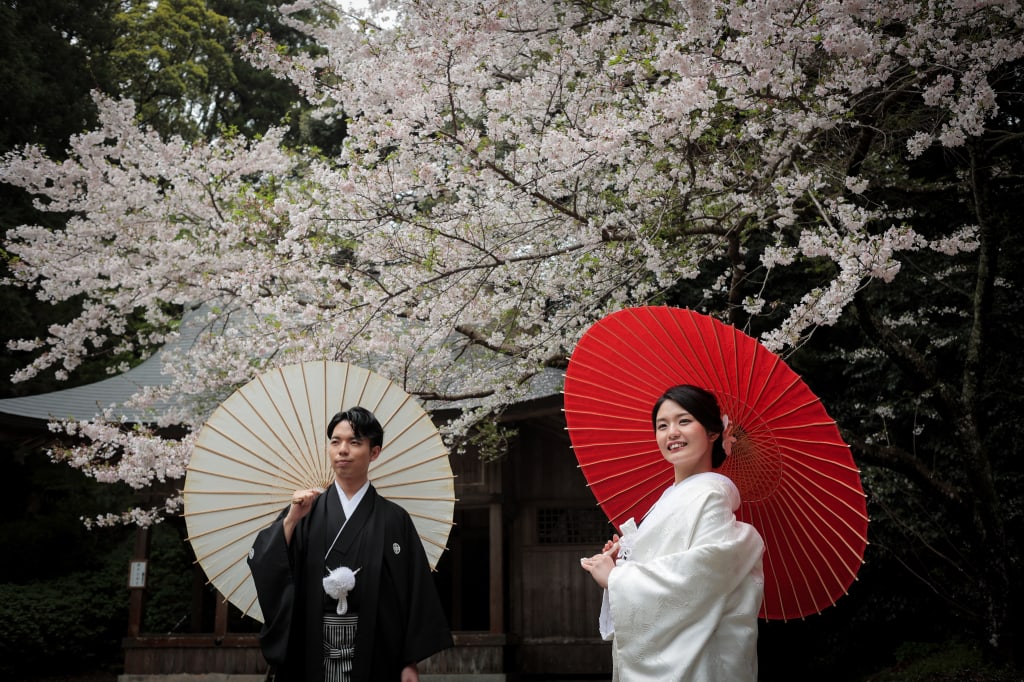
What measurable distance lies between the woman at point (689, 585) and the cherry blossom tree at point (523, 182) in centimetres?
206

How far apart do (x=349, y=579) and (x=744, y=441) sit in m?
1.43

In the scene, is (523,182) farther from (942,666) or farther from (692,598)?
(942,666)

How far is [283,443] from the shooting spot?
3170 mm

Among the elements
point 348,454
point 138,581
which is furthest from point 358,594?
point 138,581

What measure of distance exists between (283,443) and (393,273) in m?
2.92

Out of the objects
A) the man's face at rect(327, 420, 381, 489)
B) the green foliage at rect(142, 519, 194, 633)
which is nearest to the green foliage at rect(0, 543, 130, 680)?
the green foliage at rect(142, 519, 194, 633)

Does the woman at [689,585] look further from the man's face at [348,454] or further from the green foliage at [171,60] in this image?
the green foliage at [171,60]

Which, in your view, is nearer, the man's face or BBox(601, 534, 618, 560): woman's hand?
BBox(601, 534, 618, 560): woman's hand

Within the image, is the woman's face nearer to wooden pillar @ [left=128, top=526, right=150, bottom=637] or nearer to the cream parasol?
the cream parasol

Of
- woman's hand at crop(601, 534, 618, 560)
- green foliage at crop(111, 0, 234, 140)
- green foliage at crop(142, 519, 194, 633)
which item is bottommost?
green foliage at crop(142, 519, 194, 633)

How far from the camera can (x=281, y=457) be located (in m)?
3.17

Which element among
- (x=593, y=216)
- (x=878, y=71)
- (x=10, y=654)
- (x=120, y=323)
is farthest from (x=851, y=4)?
(x=10, y=654)

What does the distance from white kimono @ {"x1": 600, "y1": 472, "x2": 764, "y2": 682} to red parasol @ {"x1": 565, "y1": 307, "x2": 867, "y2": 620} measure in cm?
31

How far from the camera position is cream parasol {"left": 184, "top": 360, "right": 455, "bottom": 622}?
3.14m
